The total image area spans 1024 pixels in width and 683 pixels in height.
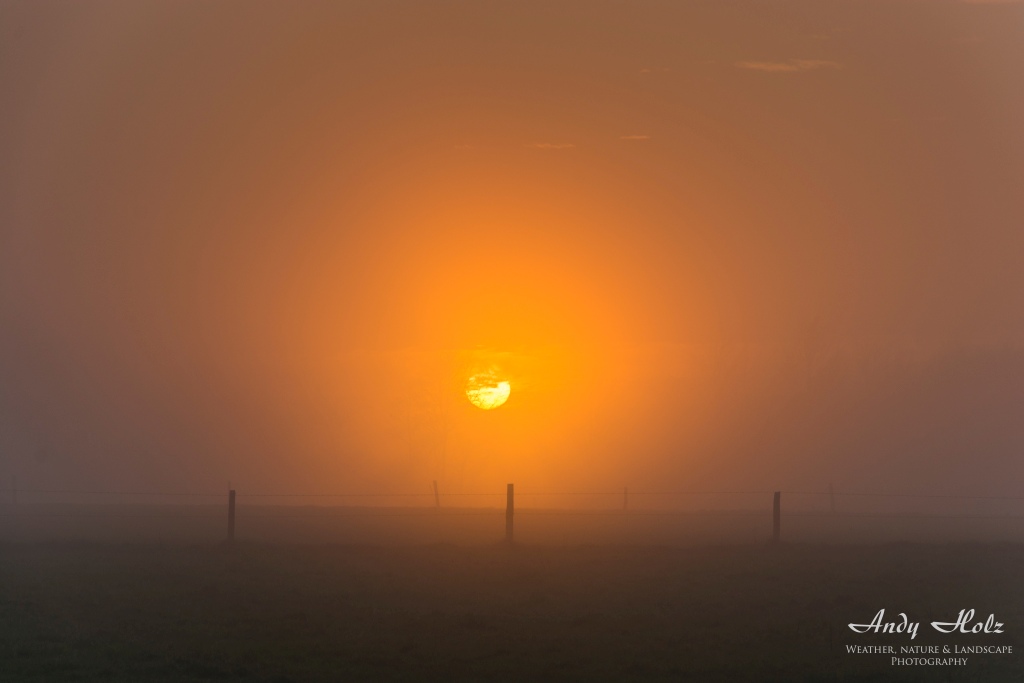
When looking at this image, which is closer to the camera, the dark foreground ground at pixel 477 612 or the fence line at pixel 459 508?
the dark foreground ground at pixel 477 612

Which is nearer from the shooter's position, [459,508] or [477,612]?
[477,612]

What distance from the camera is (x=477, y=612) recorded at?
17.8m

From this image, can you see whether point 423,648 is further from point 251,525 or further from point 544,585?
point 251,525

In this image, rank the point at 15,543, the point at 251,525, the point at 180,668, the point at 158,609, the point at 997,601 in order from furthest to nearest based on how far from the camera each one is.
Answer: the point at 251,525 < the point at 15,543 < the point at 997,601 < the point at 158,609 < the point at 180,668

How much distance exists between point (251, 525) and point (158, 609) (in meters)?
24.1

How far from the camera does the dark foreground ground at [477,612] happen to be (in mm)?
14195

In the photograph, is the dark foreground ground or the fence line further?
the fence line

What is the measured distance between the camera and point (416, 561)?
2439 centimetres

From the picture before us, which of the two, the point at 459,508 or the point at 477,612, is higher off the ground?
the point at 459,508

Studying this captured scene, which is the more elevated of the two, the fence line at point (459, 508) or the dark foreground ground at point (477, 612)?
the fence line at point (459, 508)

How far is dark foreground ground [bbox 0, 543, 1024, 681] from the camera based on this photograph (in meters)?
14.2

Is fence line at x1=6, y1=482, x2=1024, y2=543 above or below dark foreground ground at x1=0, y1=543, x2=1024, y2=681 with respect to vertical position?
above

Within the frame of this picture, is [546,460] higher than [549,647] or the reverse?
higher

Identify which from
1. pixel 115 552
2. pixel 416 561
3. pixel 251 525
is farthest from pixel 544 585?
pixel 251 525
